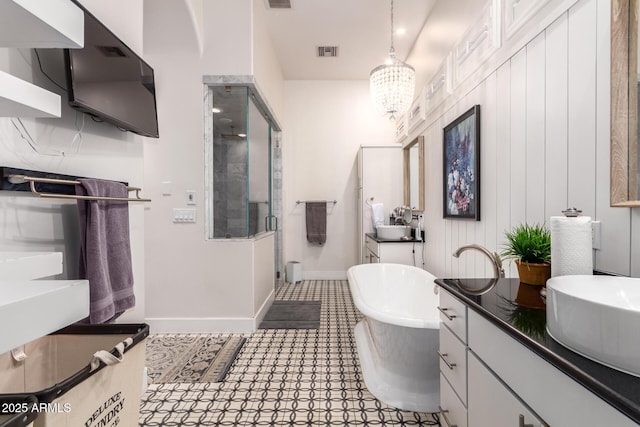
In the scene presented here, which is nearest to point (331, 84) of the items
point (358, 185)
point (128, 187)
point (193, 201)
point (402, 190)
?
point (358, 185)

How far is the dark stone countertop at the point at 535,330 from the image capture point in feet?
1.75

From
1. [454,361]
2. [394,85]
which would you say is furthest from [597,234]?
[394,85]

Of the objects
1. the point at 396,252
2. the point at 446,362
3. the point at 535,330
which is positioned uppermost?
the point at 535,330

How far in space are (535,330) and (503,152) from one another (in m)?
1.29

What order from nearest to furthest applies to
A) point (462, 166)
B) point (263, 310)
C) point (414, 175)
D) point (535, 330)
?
1. point (535, 330)
2. point (462, 166)
3. point (263, 310)
4. point (414, 175)

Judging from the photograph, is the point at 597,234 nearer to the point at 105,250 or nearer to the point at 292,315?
the point at 105,250

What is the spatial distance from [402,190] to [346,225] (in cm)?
106

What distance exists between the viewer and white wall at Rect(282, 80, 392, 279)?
475cm

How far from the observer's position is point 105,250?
1390mm

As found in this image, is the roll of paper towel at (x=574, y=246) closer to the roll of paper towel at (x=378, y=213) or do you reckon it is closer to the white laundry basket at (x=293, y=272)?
the roll of paper towel at (x=378, y=213)

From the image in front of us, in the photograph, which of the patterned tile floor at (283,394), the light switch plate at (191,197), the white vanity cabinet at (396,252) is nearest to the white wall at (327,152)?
the white vanity cabinet at (396,252)

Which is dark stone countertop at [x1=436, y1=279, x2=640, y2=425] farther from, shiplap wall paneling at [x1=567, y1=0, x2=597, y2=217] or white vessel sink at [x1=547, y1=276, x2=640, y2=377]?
shiplap wall paneling at [x1=567, y1=0, x2=597, y2=217]

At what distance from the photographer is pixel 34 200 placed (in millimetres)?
1161

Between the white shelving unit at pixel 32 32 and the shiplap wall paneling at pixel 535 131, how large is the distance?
5.78ft
